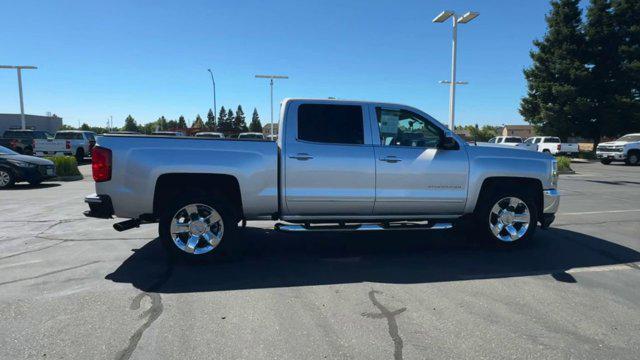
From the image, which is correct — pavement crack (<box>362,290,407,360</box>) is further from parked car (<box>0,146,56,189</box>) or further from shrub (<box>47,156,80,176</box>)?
shrub (<box>47,156,80,176</box>)

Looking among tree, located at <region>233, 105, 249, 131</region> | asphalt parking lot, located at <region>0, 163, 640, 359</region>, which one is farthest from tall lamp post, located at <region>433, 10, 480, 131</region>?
tree, located at <region>233, 105, 249, 131</region>

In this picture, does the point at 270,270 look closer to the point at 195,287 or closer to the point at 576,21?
the point at 195,287

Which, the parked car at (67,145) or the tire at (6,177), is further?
the parked car at (67,145)

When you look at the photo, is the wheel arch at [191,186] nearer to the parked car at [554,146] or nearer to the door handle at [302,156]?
the door handle at [302,156]

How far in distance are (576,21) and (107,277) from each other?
133 ft

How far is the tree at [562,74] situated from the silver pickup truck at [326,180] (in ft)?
107

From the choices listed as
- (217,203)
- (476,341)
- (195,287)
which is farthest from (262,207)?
(476,341)

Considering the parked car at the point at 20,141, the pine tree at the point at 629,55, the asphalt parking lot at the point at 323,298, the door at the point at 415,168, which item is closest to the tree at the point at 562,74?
the pine tree at the point at 629,55

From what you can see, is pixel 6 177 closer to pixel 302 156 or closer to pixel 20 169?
pixel 20 169

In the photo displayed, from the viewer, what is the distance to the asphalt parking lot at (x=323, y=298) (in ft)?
10.0

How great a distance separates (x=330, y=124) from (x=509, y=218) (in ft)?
9.28

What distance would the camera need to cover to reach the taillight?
15.2 ft

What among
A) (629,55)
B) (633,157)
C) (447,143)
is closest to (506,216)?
(447,143)

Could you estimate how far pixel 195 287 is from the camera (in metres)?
4.19
